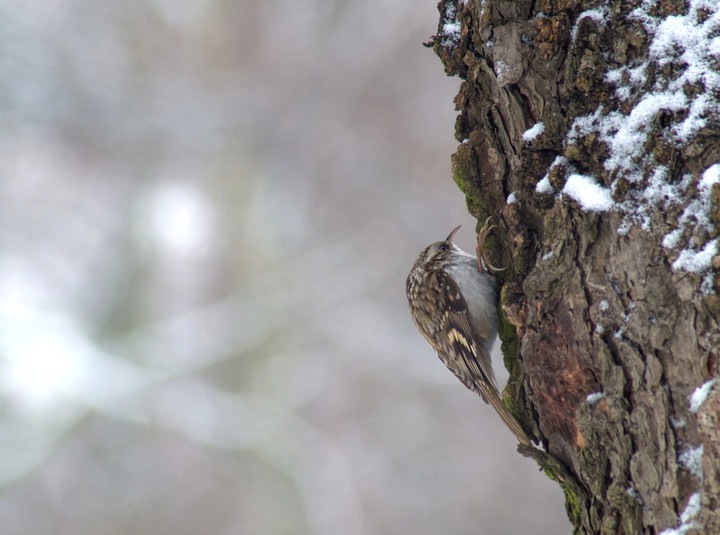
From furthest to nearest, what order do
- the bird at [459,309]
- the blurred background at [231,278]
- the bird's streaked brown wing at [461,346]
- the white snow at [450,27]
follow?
the blurred background at [231,278] < the bird's streaked brown wing at [461,346] < the bird at [459,309] < the white snow at [450,27]

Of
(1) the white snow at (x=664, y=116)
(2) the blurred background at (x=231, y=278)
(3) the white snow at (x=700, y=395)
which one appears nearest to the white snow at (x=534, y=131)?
(1) the white snow at (x=664, y=116)

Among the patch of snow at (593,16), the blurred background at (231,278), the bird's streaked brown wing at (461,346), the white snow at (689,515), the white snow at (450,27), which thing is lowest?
the white snow at (689,515)

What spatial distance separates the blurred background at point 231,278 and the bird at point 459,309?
163 inches

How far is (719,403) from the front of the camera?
1.26 metres

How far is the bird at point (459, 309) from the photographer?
7.78 feet

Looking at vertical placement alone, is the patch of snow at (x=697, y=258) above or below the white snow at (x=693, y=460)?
above

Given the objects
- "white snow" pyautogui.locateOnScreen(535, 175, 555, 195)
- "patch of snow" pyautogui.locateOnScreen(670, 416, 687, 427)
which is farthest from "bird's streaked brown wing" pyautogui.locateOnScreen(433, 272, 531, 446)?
"patch of snow" pyautogui.locateOnScreen(670, 416, 687, 427)

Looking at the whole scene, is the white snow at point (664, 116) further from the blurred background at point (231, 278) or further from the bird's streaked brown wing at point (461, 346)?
the blurred background at point (231, 278)

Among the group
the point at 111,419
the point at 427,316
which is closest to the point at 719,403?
the point at 427,316

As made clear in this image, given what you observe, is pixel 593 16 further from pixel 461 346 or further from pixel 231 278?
pixel 231 278

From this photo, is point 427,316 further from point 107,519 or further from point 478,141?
point 107,519

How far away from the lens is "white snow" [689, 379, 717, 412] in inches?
50.4

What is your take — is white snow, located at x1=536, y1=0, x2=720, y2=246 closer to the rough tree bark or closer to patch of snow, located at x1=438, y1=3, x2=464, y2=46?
the rough tree bark

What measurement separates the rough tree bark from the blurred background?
533 centimetres
